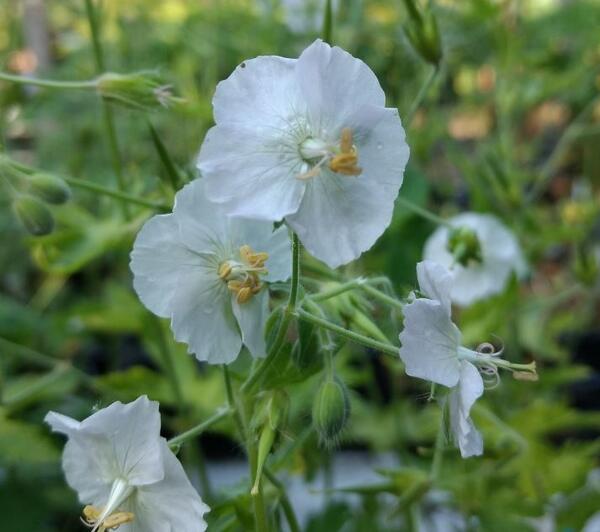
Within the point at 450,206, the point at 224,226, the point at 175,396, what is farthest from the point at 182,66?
the point at 224,226

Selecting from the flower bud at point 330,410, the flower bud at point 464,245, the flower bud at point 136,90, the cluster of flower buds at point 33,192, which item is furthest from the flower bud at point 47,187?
the flower bud at point 464,245

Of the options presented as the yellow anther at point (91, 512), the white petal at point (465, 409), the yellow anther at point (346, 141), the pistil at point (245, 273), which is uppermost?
the yellow anther at point (346, 141)

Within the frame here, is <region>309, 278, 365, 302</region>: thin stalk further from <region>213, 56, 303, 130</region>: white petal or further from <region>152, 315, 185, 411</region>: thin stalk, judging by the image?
<region>152, 315, 185, 411</region>: thin stalk

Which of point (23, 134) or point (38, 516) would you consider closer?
point (38, 516)

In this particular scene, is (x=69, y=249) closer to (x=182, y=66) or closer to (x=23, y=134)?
(x=182, y=66)

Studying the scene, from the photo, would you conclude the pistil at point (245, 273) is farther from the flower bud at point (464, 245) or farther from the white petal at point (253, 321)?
the flower bud at point (464, 245)

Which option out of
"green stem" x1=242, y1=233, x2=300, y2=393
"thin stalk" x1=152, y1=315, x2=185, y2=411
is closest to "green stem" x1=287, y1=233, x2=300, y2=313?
"green stem" x1=242, y1=233, x2=300, y2=393
